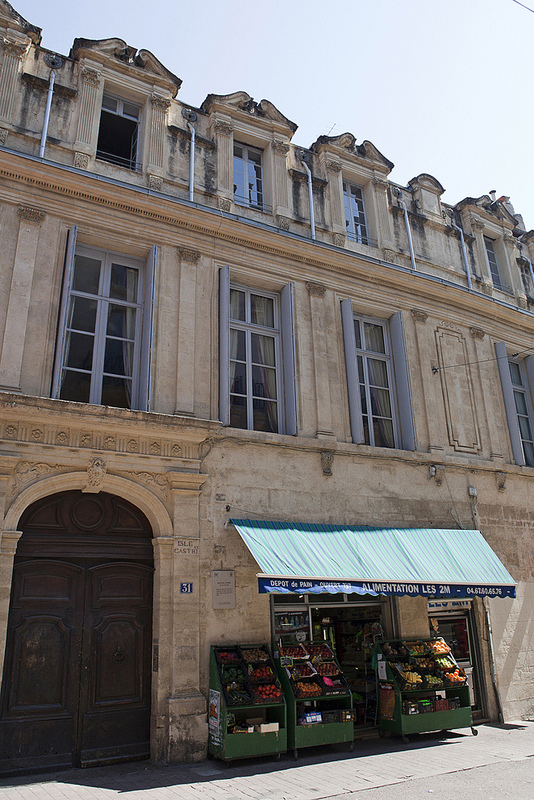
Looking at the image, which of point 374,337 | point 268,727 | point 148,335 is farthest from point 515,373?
point 268,727

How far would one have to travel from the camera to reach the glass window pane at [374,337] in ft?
36.9

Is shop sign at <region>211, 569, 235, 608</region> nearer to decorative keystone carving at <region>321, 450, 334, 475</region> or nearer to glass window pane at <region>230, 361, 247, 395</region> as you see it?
decorative keystone carving at <region>321, 450, 334, 475</region>

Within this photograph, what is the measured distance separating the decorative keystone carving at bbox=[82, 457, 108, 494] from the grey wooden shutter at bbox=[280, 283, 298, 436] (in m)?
3.10

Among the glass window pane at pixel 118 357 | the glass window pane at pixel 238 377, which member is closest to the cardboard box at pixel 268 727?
the glass window pane at pixel 238 377

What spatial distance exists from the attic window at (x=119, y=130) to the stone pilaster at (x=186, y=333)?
2004 mm

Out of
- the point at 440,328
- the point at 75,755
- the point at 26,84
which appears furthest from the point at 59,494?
the point at 440,328

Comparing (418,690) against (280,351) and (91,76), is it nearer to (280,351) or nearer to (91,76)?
(280,351)

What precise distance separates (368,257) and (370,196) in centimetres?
190

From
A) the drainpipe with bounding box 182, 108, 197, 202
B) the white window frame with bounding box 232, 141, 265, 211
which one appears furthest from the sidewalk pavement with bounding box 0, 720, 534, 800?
the white window frame with bounding box 232, 141, 265, 211

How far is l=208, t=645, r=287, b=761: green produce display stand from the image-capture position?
6.94 m

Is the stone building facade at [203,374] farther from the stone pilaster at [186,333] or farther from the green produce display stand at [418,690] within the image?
the green produce display stand at [418,690]

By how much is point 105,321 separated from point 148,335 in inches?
28.1

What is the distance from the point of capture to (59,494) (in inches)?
301

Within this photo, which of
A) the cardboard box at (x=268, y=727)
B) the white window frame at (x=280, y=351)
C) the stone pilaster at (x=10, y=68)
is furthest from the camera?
the white window frame at (x=280, y=351)
